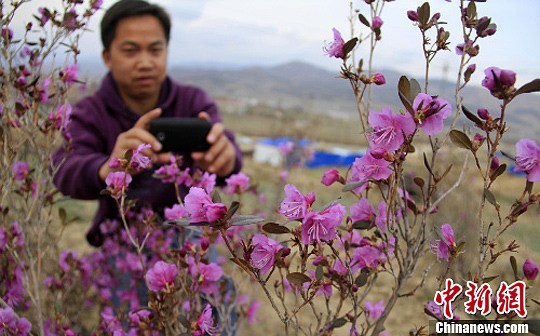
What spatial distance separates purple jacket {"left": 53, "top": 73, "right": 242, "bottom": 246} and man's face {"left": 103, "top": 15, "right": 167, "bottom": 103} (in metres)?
0.14

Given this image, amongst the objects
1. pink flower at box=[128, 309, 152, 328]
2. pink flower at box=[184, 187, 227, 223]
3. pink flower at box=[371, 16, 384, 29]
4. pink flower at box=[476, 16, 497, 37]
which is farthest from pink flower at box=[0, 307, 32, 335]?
pink flower at box=[476, 16, 497, 37]

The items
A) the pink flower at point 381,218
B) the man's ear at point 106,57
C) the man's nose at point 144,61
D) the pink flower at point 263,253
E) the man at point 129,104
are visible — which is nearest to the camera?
the pink flower at point 263,253

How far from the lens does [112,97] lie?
8.45 ft

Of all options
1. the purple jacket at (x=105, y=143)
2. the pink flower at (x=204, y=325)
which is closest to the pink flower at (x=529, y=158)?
the pink flower at (x=204, y=325)

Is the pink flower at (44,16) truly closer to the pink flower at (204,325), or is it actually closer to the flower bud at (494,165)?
the pink flower at (204,325)

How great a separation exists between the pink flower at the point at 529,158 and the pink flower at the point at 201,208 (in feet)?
1.65

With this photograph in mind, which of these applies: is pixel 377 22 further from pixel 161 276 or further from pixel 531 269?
pixel 161 276

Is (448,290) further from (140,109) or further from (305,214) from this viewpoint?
(140,109)

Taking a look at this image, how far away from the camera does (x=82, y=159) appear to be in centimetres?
206

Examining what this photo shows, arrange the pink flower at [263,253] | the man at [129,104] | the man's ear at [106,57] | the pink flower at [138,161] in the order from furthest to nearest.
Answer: the man's ear at [106,57] < the man at [129,104] < the pink flower at [138,161] < the pink flower at [263,253]

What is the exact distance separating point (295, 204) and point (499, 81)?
1.24 feet

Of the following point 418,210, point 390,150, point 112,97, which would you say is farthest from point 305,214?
point 112,97

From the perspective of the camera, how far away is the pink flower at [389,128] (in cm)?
80

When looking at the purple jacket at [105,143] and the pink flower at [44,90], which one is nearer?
the pink flower at [44,90]
